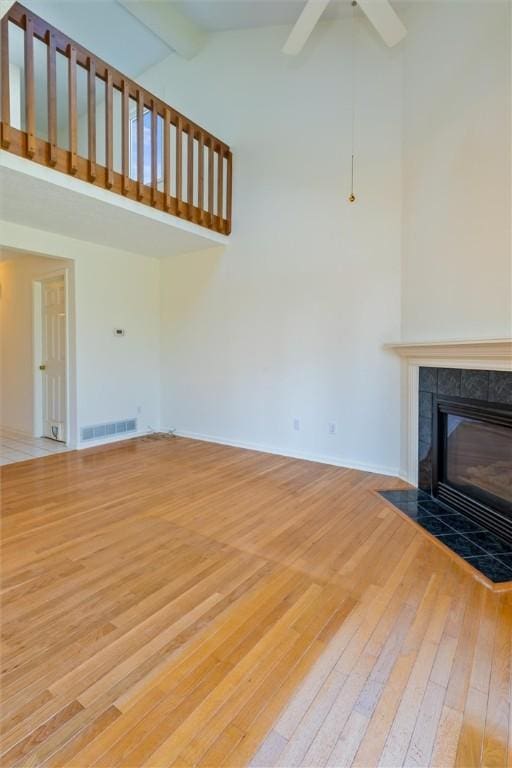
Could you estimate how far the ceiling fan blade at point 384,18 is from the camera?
98.8 inches

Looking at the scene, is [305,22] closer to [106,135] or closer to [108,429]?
[106,135]

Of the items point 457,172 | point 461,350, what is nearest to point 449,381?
point 461,350

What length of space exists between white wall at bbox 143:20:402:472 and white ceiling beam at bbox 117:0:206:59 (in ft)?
0.57

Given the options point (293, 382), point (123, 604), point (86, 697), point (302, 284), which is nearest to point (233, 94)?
point (302, 284)

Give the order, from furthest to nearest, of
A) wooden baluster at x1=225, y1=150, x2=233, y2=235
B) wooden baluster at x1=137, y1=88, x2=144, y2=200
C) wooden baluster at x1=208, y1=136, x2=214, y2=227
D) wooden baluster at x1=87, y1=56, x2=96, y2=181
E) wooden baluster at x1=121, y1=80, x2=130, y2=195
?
wooden baluster at x1=225, y1=150, x2=233, y2=235 < wooden baluster at x1=208, y1=136, x2=214, y2=227 < wooden baluster at x1=137, y1=88, x2=144, y2=200 < wooden baluster at x1=121, y1=80, x2=130, y2=195 < wooden baluster at x1=87, y1=56, x2=96, y2=181

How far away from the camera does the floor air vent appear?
4.70 meters

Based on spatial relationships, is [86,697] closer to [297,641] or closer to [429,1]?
[297,641]

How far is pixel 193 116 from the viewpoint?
5008mm

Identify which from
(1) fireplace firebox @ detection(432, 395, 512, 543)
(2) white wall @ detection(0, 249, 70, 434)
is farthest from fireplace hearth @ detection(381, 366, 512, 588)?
(2) white wall @ detection(0, 249, 70, 434)

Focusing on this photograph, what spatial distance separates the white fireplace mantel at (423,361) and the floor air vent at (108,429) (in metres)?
3.53

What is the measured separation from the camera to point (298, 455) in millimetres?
4254

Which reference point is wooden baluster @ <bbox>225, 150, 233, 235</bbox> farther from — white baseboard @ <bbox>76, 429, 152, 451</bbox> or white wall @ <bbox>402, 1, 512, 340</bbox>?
white baseboard @ <bbox>76, 429, 152, 451</bbox>

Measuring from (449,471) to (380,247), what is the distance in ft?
7.06

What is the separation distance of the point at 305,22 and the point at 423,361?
2.67m
